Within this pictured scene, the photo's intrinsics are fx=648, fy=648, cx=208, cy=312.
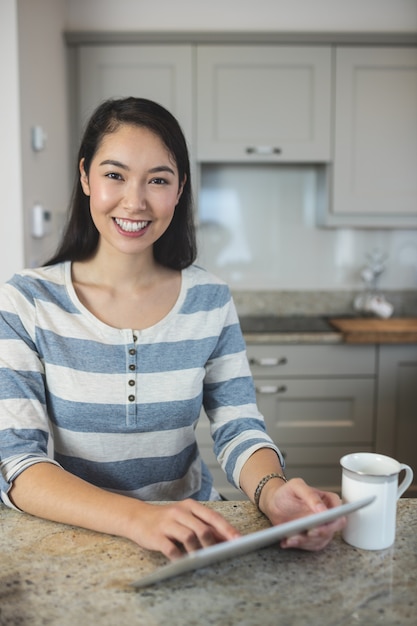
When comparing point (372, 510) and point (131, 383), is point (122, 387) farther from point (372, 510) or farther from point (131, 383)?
point (372, 510)

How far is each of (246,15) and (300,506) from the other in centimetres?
272

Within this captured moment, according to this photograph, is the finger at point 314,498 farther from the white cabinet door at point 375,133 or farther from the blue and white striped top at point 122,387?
the white cabinet door at point 375,133

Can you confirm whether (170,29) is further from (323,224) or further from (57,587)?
(57,587)

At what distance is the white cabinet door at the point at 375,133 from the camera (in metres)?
2.81

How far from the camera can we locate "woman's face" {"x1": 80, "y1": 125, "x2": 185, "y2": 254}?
1.19 m

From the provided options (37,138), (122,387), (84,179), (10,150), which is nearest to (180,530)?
(122,387)

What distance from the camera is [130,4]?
3.01m

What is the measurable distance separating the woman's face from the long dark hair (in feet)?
0.07

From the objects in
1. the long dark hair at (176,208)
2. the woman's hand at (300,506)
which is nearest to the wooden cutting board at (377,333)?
the long dark hair at (176,208)

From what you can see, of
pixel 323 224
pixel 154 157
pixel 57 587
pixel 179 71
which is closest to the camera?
pixel 57 587

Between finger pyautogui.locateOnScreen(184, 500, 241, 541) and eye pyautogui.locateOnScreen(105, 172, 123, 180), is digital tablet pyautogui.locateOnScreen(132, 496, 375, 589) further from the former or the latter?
eye pyautogui.locateOnScreen(105, 172, 123, 180)

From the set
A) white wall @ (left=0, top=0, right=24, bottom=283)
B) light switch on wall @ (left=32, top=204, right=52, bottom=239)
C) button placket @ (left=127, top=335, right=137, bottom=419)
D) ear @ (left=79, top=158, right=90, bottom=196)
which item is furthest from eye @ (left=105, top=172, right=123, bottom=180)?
light switch on wall @ (left=32, top=204, right=52, bottom=239)

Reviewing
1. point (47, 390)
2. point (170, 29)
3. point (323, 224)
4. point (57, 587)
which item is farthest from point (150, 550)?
point (170, 29)

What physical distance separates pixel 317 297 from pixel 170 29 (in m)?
1.45
